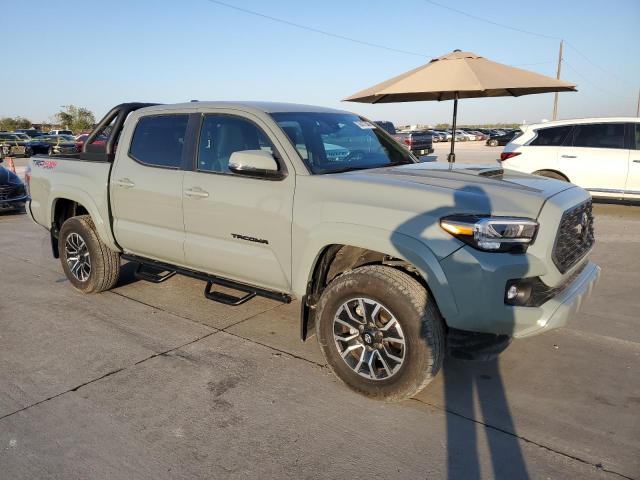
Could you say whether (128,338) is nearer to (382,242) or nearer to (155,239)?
(155,239)

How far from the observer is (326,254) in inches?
138

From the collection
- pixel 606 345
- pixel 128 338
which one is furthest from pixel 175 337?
pixel 606 345

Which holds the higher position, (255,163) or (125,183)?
(255,163)

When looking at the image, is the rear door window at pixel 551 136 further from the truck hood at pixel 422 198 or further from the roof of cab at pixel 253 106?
the truck hood at pixel 422 198

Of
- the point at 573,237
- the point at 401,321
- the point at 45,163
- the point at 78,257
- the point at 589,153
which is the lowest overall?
the point at 78,257

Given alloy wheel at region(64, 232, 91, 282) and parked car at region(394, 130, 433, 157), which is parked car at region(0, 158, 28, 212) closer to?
alloy wheel at region(64, 232, 91, 282)

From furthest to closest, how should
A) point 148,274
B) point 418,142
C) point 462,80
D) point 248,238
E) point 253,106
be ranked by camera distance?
point 418,142 → point 462,80 → point 148,274 → point 253,106 → point 248,238

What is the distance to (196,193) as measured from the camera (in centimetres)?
410

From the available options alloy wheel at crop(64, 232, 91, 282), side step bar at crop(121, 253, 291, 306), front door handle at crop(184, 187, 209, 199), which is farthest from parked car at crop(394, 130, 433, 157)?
front door handle at crop(184, 187, 209, 199)

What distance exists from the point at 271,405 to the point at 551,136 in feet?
29.1

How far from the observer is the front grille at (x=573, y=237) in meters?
3.01

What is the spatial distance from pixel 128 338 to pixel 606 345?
12.7ft

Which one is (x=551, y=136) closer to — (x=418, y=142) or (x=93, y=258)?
(x=93, y=258)

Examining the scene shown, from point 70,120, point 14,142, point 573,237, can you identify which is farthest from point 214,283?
point 70,120
